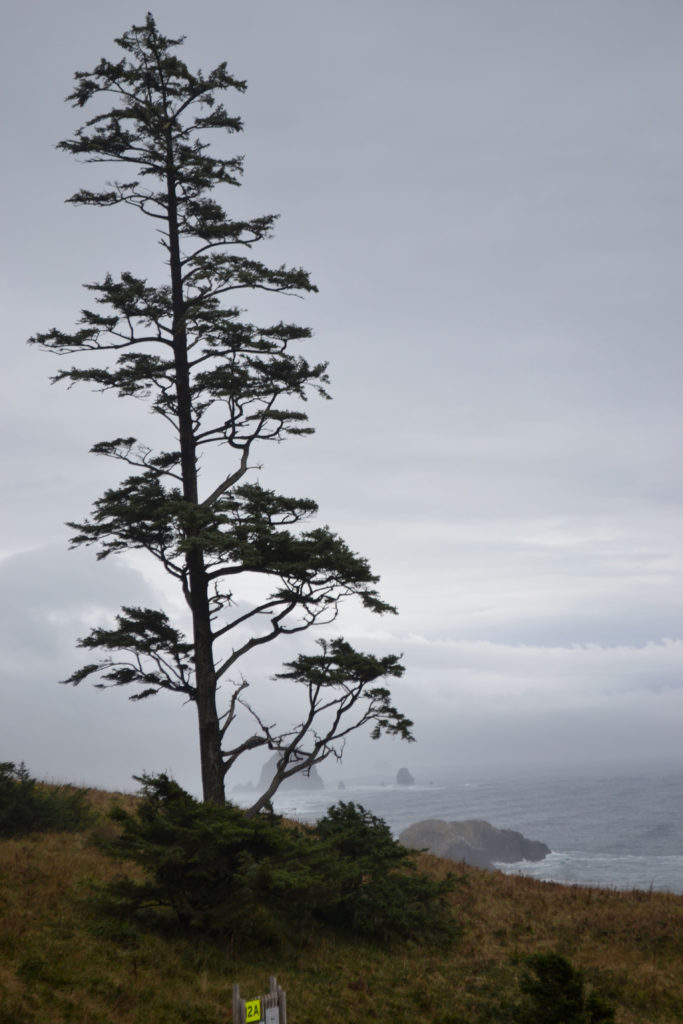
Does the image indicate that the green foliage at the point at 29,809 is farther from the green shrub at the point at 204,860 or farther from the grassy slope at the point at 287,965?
the green shrub at the point at 204,860

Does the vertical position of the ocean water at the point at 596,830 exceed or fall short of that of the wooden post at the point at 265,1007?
it falls short

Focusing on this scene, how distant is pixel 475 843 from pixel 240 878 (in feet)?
325

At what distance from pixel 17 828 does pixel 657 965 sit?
15763 mm

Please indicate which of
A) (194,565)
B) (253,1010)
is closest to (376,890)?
(253,1010)

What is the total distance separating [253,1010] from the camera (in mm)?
10430

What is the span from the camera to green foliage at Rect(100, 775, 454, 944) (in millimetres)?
14109

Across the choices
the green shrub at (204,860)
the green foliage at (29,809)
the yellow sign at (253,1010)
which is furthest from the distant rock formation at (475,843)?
the yellow sign at (253,1010)

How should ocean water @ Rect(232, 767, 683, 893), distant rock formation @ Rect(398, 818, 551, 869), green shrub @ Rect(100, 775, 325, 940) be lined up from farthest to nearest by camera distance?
1. distant rock formation @ Rect(398, 818, 551, 869)
2. ocean water @ Rect(232, 767, 683, 893)
3. green shrub @ Rect(100, 775, 325, 940)

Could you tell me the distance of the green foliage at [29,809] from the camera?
20047 millimetres

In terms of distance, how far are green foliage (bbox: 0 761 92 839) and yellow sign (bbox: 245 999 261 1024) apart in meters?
11.9

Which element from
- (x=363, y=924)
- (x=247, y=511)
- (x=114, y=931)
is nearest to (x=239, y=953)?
(x=114, y=931)

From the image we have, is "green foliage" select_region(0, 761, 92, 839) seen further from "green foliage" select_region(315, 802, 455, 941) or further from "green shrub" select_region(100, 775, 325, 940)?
"green foliage" select_region(315, 802, 455, 941)

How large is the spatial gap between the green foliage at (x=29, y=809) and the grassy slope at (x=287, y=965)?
0.72 metres

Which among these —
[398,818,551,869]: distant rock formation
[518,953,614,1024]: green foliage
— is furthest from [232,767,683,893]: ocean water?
[518,953,614,1024]: green foliage
